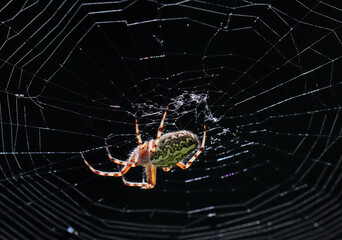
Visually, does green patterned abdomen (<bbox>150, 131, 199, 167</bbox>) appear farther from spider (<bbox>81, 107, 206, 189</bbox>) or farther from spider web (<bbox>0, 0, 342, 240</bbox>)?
spider web (<bbox>0, 0, 342, 240</bbox>)

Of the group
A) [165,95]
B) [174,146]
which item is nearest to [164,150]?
[174,146]

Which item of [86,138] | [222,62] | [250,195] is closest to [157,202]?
[250,195]

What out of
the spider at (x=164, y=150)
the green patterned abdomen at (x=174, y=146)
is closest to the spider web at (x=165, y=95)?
the spider at (x=164, y=150)

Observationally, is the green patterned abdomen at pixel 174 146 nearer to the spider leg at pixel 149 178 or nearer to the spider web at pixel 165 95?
the spider web at pixel 165 95

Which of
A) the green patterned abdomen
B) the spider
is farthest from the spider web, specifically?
the green patterned abdomen

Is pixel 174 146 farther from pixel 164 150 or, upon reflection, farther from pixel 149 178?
pixel 149 178
